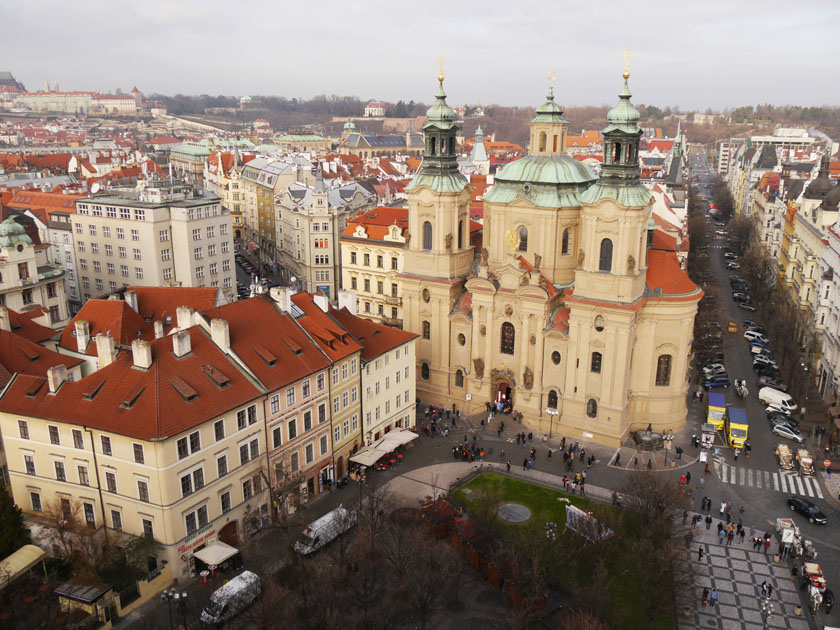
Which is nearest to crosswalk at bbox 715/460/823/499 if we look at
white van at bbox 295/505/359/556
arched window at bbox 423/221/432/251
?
white van at bbox 295/505/359/556

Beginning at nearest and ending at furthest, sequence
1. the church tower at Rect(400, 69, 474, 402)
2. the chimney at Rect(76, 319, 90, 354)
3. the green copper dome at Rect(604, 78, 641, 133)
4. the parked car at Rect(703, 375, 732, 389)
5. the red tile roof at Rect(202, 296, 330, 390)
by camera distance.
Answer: the red tile roof at Rect(202, 296, 330, 390)
the chimney at Rect(76, 319, 90, 354)
the green copper dome at Rect(604, 78, 641, 133)
the church tower at Rect(400, 69, 474, 402)
the parked car at Rect(703, 375, 732, 389)

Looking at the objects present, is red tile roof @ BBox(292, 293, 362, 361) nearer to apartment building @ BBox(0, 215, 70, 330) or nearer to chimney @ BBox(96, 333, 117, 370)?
chimney @ BBox(96, 333, 117, 370)

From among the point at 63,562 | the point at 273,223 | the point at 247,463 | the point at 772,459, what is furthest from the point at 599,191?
the point at 273,223

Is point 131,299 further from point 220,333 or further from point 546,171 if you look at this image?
point 546,171

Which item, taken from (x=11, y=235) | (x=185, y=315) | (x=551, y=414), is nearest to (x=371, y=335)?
(x=185, y=315)

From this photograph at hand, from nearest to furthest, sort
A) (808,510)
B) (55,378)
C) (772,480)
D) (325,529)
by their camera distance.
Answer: (55,378) → (325,529) → (808,510) → (772,480)

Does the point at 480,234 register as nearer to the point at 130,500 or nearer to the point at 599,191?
the point at 599,191

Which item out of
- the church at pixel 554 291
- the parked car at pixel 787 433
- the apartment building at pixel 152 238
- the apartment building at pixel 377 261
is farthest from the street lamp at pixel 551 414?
the apartment building at pixel 152 238
